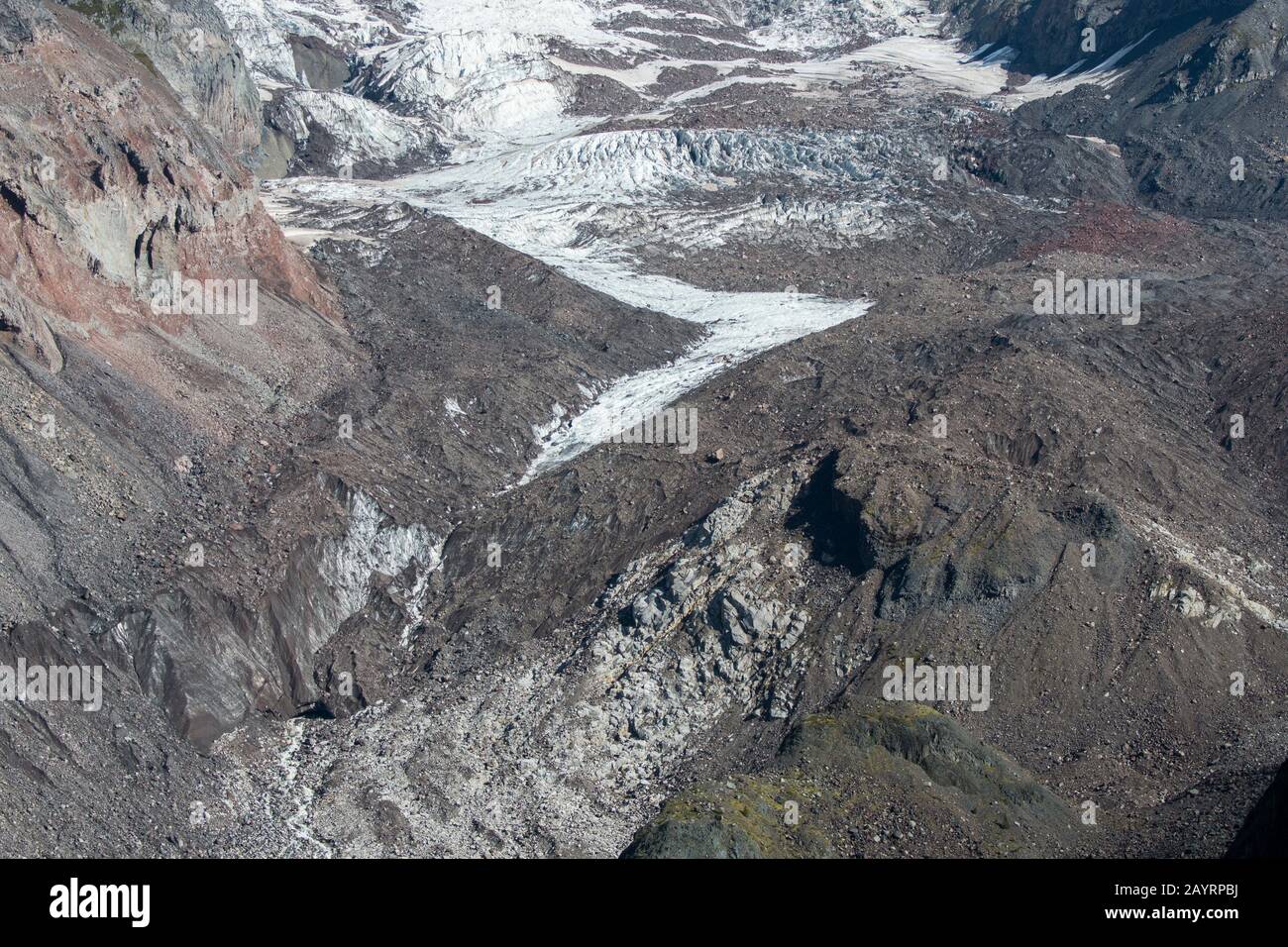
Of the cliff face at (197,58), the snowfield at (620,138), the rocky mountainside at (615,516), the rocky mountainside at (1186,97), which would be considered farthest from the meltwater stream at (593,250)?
the rocky mountainside at (1186,97)

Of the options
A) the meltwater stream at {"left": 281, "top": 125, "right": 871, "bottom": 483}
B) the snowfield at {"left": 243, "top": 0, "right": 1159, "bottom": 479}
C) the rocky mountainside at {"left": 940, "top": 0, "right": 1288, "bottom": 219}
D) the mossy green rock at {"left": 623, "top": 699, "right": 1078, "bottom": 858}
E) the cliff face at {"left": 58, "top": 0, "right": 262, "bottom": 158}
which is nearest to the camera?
the mossy green rock at {"left": 623, "top": 699, "right": 1078, "bottom": 858}

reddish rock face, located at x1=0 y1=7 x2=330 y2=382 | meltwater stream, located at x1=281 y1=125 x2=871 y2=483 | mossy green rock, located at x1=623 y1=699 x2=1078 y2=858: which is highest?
reddish rock face, located at x1=0 y1=7 x2=330 y2=382

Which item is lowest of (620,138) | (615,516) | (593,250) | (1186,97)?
(615,516)

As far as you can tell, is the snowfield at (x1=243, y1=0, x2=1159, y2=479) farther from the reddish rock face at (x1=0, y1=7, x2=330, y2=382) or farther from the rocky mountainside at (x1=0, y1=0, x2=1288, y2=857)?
the reddish rock face at (x1=0, y1=7, x2=330, y2=382)

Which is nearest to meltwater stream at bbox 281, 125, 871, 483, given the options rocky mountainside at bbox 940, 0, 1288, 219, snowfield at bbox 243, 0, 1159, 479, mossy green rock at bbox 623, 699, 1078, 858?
snowfield at bbox 243, 0, 1159, 479

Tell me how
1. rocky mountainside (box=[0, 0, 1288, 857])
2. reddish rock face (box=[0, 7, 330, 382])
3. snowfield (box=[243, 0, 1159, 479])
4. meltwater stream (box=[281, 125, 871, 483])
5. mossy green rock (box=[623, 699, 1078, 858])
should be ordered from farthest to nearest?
snowfield (box=[243, 0, 1159, 479]) → meltwater stream (box=[281, 125, 871, 483]) → reddish rock face (box=[0, 7, 330, 382]) → rocky mountainside (box=[0, 0, 1288, 857]) → mossy green rock (box=[623, 699, 1078, 858])

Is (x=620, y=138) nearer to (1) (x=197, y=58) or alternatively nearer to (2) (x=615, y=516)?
(1) (x=197, y=58)

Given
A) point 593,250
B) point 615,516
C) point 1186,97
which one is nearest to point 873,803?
point 615,516

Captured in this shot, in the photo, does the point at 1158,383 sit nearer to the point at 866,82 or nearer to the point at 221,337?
the point at 221,337
